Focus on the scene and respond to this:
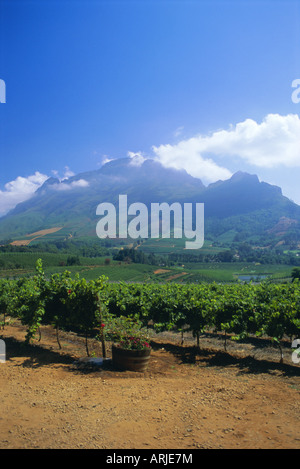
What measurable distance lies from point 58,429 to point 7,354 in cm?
685

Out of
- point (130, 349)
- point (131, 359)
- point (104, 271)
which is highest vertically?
point (130, 349)

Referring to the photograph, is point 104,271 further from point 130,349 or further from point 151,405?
point 151,405

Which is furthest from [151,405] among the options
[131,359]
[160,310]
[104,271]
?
[104,271]

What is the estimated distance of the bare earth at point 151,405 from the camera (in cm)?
521

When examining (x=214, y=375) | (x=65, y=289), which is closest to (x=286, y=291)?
(x=214, y=375)

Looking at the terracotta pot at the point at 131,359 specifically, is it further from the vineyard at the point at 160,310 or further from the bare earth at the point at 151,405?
the vineyard at the point at 160,310

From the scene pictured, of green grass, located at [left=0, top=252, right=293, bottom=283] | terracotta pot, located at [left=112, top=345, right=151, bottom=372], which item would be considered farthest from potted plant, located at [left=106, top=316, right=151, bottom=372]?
green grass, located at [left=0, top=252, right=293, bottom=283]

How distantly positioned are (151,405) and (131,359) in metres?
2.67

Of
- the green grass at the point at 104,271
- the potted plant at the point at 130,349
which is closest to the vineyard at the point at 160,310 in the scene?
the potted plant at the point at 130,349

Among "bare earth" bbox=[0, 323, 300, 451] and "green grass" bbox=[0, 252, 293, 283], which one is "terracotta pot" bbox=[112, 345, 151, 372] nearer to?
"bare earth" bbox=[0, 323, 300, 451]

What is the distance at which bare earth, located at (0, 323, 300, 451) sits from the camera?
5.21m

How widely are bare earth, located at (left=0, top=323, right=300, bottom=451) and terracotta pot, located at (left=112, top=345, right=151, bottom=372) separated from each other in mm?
299

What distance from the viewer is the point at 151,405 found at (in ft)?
21.5
